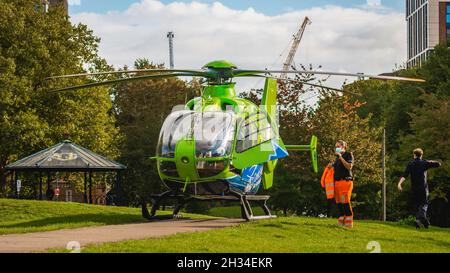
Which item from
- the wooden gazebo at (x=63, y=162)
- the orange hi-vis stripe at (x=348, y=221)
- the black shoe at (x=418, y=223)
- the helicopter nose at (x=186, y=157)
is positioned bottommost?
the black shoe at (x=418, y=223)

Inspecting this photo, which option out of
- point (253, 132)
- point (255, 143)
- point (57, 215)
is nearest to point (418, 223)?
point (255, 143)

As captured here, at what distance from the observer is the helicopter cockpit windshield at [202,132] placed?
74.7 ft

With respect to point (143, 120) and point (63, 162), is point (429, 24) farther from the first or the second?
point (63, 162)

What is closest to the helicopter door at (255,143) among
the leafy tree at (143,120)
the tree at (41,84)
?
the tree at (41,84)

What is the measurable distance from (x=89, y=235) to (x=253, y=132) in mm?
7248

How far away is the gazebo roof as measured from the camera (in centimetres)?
3950

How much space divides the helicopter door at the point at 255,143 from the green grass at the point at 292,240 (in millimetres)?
2463

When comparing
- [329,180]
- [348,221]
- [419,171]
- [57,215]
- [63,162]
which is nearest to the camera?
[329,180]

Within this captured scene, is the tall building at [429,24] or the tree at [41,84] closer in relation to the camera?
the tree at [41,84]

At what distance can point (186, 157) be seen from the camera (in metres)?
22.7

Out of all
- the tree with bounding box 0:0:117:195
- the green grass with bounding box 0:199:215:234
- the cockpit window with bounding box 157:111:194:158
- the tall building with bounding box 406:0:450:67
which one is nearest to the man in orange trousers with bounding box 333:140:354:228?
the cockpit window with bounding box 157:111:194:158

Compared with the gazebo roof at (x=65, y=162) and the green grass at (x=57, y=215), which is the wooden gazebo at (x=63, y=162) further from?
the green grass at (x=57, y=215)

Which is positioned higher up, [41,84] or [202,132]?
[41,84]

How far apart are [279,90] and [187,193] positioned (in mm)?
39996
